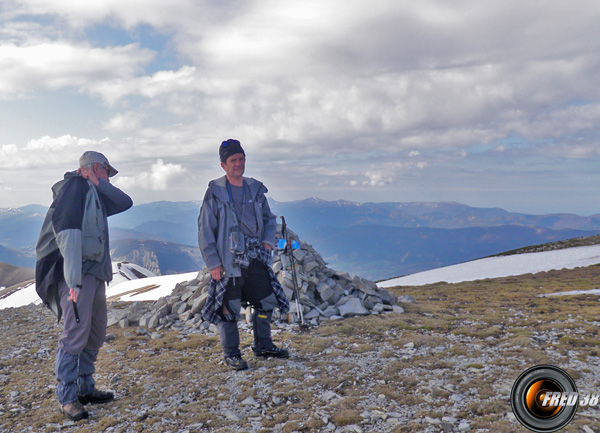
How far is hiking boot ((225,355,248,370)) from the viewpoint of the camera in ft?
26.1

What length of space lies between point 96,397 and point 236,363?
2.52 m

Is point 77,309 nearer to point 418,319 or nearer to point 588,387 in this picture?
point 588,387

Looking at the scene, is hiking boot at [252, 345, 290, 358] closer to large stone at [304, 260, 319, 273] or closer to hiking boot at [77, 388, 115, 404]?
hiking boot at [77, 388, 115, 404]

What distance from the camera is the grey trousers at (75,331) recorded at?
238 inches

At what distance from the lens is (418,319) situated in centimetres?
1239

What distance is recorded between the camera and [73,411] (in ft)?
20.2

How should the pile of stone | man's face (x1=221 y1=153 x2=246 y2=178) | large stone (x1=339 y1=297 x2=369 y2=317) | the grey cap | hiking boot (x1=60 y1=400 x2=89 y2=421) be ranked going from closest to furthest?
hiking boot (x1=60 y1=400 x2=89 y2=421) → the grey cap → man's face (x1=221 y1=153 x2=246 y2=178) → the pile of stone → large stone (x1=339 y1=297 x2=369 y2=317)

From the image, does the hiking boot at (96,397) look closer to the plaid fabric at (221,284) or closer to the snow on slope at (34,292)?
the plaid fabric at (221,284)

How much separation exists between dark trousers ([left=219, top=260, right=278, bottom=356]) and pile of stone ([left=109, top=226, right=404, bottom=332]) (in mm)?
3483

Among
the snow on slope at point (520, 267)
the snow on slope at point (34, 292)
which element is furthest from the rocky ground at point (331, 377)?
the snow on slope at point (34, 292)

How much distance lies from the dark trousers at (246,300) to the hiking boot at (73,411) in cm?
268

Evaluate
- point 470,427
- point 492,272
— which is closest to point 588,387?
point 470,427

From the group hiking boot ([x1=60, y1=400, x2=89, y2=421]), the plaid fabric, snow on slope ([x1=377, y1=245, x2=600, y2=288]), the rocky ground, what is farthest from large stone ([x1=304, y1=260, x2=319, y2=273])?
snow on slope ([x1=377, y1=245, x2=600, y2=288])

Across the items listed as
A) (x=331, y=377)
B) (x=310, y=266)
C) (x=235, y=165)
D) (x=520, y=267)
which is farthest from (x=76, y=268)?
(x=520, y=267)
